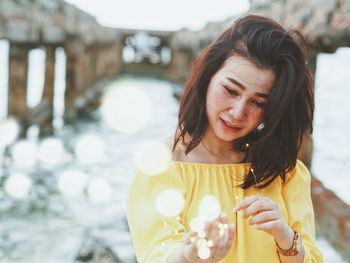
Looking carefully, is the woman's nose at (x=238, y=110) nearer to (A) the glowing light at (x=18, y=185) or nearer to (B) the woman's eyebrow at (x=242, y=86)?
(B) the woman's eyebrow at (x=242, y=86)

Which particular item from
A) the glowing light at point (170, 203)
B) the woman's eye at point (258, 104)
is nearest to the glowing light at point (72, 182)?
the glowing light at point (170, 203)

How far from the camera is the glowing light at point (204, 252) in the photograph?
1624 mm

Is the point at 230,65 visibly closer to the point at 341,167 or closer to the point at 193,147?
the point at 193,147

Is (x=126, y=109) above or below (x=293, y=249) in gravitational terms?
below

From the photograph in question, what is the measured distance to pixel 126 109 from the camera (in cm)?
1467

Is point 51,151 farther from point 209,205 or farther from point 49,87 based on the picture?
point 209,205

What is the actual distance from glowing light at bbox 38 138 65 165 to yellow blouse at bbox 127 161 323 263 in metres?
5.56

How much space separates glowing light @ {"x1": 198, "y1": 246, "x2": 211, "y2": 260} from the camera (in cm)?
162

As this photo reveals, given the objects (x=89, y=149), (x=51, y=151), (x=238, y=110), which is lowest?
(x=89, y=149)

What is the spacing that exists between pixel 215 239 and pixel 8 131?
640 centimetres

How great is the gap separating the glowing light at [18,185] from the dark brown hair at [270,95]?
4.09 meters

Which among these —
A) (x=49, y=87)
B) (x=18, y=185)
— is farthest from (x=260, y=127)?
(x=49, y=87)

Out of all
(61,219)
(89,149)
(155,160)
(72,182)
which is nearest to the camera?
(155,160)

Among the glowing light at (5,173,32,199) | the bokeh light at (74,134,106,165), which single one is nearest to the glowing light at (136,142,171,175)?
the glowing light at (5,173,32,199)
